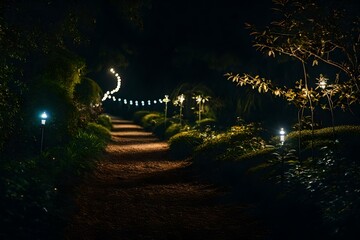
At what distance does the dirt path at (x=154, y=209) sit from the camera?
6668 millimetres

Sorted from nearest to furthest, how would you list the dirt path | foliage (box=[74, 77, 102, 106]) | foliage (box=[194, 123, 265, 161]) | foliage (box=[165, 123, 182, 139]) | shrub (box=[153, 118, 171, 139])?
the dirt path → foliage (box=[194, 123, 265, 161]) → foliage (box=[165, 123, 182, 139]) → foliage (box=[74, 77, 102, 106]) → shrub (box=[153, 118, 171, 139])

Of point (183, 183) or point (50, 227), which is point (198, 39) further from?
point (50, 227)

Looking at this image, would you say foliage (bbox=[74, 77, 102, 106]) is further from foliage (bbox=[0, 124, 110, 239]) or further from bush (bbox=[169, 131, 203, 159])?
foliage (bbox=[0, 124, 110, 239])

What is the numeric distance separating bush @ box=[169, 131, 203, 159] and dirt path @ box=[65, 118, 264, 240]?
2735 millimetres

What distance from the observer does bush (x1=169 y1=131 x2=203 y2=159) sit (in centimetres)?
1575

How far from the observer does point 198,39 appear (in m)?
A: 19.7

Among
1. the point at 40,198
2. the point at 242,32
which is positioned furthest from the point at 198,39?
the point at 40,198

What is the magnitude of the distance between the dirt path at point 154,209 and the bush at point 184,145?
108 inches

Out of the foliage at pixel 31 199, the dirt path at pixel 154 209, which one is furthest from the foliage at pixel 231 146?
the foliage at pixel 31 199

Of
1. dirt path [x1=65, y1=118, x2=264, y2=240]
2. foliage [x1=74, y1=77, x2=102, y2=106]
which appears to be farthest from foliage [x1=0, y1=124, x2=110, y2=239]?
foliage [x1=74, y1=77, x2=102, y2=106]

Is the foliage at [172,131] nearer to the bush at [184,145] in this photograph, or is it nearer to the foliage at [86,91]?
the bush at [184,145]

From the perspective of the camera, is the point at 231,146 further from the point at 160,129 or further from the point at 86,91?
the point at 160,129

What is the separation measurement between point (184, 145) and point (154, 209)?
27.6ft

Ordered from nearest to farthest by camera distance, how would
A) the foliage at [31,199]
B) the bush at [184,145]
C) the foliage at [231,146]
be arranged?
the foliage at [31,199], the foliage at [231,146], the bush at [184,145]
